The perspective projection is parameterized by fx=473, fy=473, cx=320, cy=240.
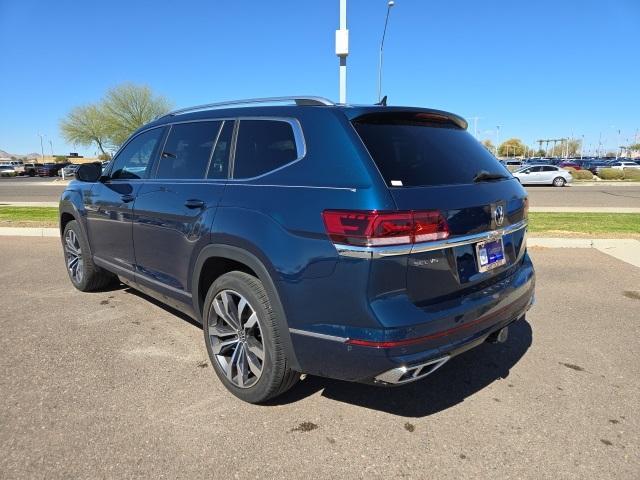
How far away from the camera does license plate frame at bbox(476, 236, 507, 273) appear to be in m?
2.70

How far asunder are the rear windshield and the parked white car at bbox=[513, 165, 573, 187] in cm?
2887

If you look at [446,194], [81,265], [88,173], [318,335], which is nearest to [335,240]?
[318,335]

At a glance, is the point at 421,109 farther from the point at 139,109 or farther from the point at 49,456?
the point at 139,109

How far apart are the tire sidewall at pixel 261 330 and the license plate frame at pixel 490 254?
123 cm

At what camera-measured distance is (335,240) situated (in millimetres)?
2361

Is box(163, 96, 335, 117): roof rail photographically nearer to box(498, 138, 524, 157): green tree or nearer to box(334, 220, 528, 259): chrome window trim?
box(334, 220, 528, 259): chrome window trim

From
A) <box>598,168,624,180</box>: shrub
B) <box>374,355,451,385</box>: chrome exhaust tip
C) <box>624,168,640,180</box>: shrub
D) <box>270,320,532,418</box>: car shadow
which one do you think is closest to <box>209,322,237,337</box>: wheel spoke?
<box>270,320,532,418</box>: car shadow

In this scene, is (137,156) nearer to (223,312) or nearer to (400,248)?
(223,312)

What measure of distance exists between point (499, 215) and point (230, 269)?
175cm

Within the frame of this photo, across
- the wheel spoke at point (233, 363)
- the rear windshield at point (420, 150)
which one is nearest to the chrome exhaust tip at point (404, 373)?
the rear windshield at point (420, 150)

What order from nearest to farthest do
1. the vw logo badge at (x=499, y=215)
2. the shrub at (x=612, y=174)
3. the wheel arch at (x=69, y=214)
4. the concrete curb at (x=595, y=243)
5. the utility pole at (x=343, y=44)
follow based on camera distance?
1. the vw logo badge at (x=499, y=215)
2. the wheel arch at (x=69, y=214)
3. the concrete curb at (x=595, y=243)
4. the utility pole at (x=343, y=44)
5. the shrub at (x=612, y=174)

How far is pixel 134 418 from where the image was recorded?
9.43 feet

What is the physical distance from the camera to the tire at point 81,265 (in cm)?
511

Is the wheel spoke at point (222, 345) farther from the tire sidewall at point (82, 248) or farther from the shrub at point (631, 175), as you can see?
the shrub at point (631, 175)
